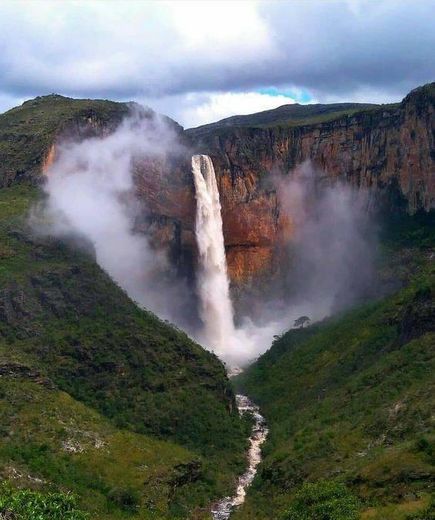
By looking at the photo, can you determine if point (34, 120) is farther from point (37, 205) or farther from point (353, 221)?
point (353, 221)

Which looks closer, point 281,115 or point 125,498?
point 125,498

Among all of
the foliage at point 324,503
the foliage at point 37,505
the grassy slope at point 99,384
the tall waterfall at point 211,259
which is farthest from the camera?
the tall waterfall at point 211,259

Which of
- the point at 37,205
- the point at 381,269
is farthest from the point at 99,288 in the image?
the point at 381,269

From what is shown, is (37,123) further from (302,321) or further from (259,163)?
(302,321)

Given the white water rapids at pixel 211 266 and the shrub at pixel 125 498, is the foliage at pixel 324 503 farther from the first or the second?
the white water rapids at pixel 211 266

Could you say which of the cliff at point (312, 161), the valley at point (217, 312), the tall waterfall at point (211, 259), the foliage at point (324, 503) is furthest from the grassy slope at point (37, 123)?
the foliage at point (324, 503)

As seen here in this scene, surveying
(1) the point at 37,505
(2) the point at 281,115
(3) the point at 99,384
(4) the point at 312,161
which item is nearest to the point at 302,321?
(4) the point at 312,161
